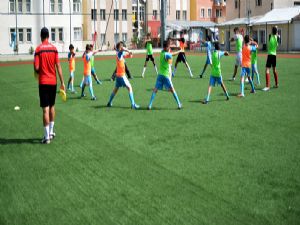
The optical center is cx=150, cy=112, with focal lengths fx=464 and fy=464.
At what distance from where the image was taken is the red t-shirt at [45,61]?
9914 mm

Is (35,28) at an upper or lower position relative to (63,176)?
upper

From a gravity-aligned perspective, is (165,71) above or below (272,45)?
below

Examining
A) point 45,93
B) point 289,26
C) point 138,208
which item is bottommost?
point 138,208

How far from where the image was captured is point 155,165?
811 centimetres

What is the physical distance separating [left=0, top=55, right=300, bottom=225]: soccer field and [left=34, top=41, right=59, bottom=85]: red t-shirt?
1.41 meters

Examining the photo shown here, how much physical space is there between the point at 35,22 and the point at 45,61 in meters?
55.2

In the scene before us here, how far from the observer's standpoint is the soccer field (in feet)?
19.8

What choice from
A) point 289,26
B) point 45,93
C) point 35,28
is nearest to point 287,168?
point 45,93

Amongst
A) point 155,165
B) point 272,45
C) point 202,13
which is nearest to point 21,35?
point 202,13

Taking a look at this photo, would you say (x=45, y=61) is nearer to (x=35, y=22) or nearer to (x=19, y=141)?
(x=19, y=141)

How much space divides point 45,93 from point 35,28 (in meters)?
55.3

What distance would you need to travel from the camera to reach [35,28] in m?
62.6

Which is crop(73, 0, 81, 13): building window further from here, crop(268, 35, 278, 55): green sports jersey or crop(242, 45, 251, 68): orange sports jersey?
crop(242, 45, 251, 68): orange sports jersey

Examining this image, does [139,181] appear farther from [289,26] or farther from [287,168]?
[289,26]
